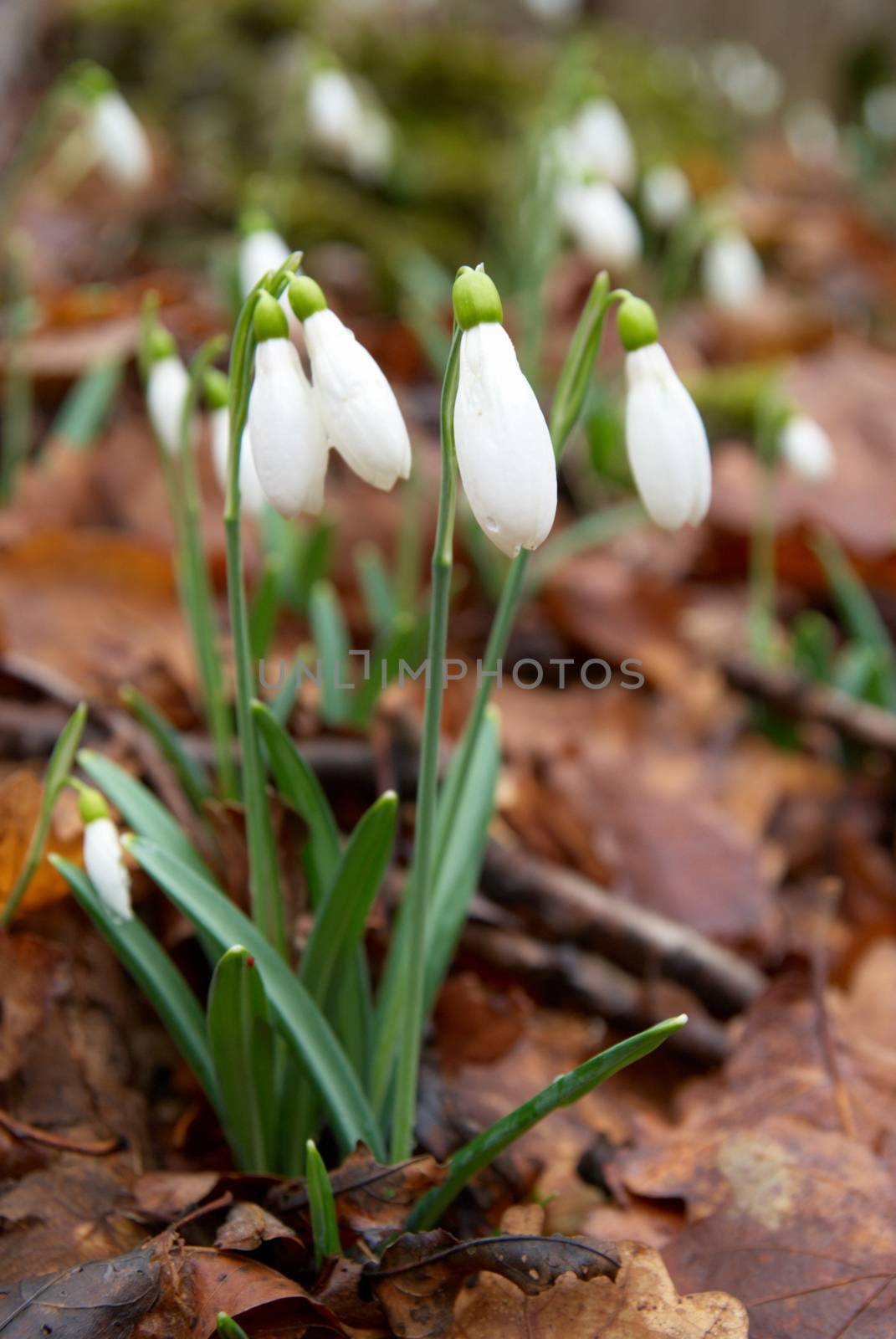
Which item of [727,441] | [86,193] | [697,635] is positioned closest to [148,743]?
[697,635]

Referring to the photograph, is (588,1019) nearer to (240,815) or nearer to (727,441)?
(240,815)

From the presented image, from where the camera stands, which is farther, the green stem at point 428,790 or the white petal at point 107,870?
the white petal at point 107,870

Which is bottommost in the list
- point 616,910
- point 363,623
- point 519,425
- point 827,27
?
point 616,910

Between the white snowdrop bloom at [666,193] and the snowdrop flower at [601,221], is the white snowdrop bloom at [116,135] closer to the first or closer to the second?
the snowdrop flower at [601,221]

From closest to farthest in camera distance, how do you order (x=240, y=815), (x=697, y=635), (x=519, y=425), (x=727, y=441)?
(x=519, y=425) < (x=240, y=815) < (x=697, y=635) < (x=727, y=441)

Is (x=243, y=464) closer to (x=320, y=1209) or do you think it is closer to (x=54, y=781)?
(x=54, y=781)

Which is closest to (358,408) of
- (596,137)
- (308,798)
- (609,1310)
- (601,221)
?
(308,798)

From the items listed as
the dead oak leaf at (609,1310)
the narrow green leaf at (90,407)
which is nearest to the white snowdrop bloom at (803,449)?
the narrow green leaf at (90,407)
